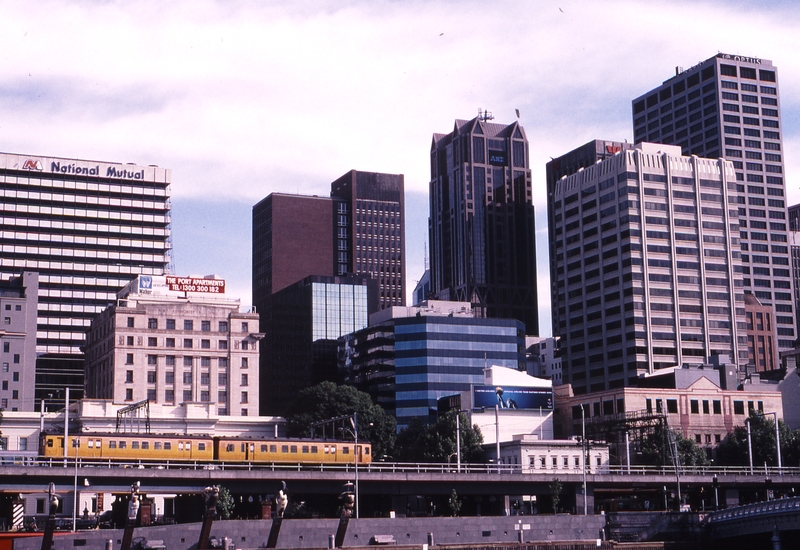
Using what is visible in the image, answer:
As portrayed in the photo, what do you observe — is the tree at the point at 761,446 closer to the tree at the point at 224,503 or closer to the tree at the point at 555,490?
the tree at the point at 555,490

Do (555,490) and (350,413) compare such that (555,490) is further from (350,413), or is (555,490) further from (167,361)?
(167,361)

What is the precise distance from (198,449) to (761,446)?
89394 millimetres

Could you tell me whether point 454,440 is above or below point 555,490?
above

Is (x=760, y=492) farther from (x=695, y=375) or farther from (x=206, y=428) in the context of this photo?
(x=206, y=428)

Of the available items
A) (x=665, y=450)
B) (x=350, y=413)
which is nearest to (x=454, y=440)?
(x=665, y=450)

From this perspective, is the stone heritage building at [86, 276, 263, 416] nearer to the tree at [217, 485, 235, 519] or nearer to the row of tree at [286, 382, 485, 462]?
the row of tree at [286, 382, 485, 462]

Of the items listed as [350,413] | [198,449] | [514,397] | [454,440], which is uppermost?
[514,397]

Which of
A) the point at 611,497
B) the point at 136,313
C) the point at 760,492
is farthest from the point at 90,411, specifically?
the point at 760,492

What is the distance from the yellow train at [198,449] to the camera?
11606 cm

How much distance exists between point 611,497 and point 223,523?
2768 inches

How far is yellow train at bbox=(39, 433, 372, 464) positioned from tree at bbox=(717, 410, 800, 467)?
67.6 meters

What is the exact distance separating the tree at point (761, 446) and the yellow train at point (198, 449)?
222 ft

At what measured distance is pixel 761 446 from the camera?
169m

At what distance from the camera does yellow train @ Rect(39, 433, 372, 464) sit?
116062 millimetres
